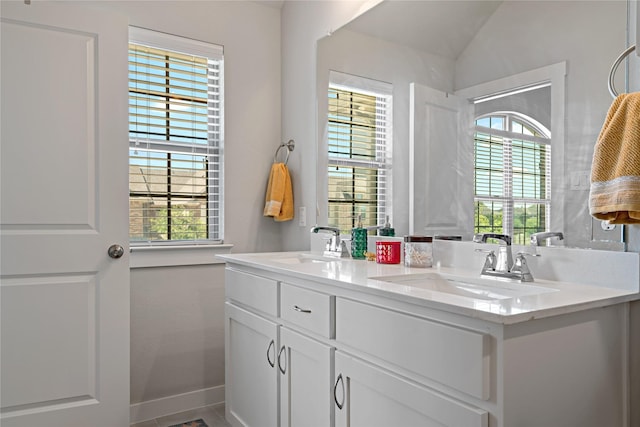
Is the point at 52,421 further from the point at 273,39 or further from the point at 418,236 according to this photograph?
the point at 273,39

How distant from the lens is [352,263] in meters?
1.97

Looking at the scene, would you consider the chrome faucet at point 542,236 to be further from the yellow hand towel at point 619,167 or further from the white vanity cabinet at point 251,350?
the white vanity cabinet at point 251,350

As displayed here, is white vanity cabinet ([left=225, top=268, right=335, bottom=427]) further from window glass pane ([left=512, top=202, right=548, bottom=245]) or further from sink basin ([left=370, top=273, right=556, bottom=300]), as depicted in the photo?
window glass pane ([left=512, top=202, right=548, bottom=245])

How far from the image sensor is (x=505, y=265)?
58.4 inches

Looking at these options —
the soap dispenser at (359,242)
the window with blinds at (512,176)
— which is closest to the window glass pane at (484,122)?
the window with blinds at (512,176)

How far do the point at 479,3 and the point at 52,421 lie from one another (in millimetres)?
2487

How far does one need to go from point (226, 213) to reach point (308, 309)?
1.27 metres

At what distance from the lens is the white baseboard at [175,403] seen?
247 cm

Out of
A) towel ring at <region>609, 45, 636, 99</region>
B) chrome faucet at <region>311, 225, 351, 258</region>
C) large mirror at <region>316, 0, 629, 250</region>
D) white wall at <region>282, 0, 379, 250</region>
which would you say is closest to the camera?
towel ring at <region>609, 45, 636, 99</region>

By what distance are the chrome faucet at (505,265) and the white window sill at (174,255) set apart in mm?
1416

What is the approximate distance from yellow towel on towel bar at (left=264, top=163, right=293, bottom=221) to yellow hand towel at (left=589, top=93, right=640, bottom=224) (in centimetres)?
178

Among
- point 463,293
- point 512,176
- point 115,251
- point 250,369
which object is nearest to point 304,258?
point 250,369

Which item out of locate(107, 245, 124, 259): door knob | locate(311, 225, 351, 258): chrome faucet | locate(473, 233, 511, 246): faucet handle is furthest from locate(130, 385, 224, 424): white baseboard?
locate(473, 233, 511, 246): faucet handle

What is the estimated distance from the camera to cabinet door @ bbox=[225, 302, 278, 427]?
186cm
